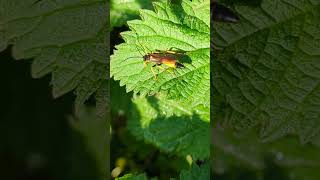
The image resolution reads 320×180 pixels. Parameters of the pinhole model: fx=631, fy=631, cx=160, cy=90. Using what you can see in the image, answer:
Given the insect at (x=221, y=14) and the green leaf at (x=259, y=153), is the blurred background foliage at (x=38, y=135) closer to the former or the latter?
the green leaf at (x=259, y=153)

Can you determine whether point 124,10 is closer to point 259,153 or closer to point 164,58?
point 164,58

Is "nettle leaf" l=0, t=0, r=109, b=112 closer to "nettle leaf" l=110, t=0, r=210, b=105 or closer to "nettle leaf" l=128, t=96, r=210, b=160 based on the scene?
"nettle leaf" l=110, t=0, r=210, b=105

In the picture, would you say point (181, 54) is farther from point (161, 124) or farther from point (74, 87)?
point (161, 124)

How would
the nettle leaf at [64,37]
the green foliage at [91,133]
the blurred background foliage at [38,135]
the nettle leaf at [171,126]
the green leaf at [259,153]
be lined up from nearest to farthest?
the nettle leaf at [64,37] → the nettle leaf at [171,126] → the blurred background foliage at [38,135] → the green foliage at [91,133] → the green leaf at [259,153]

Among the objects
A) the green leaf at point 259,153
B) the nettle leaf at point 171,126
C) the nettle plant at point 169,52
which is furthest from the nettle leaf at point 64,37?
the green leaf at point 259,153

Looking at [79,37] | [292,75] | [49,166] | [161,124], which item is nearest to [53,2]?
[79,37]

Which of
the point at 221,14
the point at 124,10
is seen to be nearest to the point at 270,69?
the point at 221,14

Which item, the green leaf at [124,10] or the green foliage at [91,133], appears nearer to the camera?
the green leaf at [124,10]

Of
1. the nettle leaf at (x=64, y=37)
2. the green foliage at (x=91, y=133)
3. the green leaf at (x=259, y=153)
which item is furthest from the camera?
the green leaf at (x=259, y=153)
